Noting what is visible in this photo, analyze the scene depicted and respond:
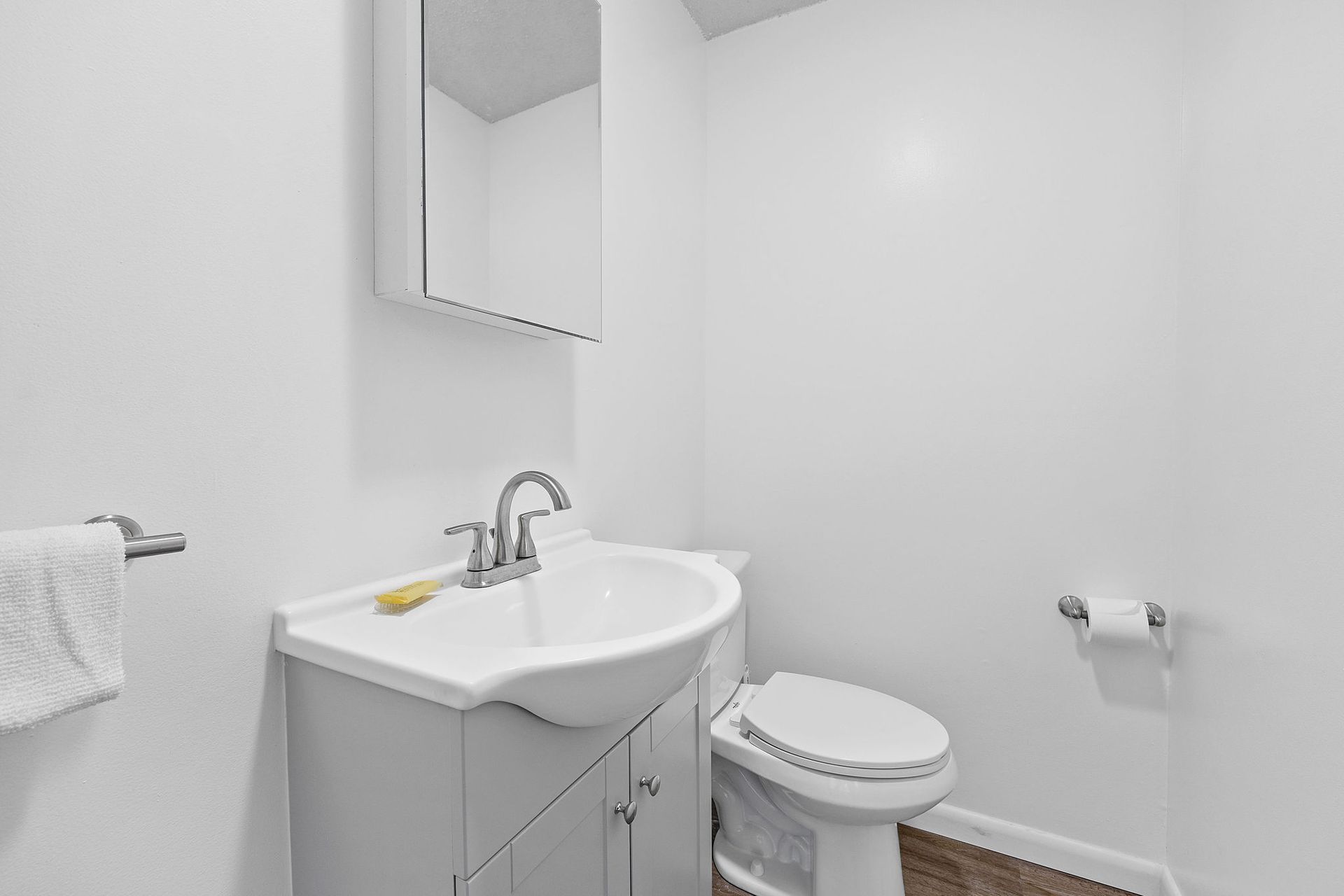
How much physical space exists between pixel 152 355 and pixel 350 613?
0.38 m

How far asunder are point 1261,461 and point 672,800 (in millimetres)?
1168

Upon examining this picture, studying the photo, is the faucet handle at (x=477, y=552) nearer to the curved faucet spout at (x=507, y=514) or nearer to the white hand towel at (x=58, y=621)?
the curved faucet spout at (x=507, y=514)

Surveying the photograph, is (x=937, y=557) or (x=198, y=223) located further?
(x=937, y=557)

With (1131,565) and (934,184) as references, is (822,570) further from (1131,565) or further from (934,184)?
(934,184)

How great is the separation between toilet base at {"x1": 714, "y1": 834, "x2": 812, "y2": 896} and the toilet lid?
0.36 metres

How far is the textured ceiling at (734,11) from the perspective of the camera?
161cm

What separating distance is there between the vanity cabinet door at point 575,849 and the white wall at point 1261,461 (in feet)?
3.18

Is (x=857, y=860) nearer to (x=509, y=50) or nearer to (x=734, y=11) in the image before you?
(x=509, y=50)

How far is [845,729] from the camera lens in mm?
1233

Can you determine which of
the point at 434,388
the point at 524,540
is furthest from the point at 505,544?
the point at 434,388

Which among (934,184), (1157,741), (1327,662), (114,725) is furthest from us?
(934,184)

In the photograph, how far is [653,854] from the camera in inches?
35.5

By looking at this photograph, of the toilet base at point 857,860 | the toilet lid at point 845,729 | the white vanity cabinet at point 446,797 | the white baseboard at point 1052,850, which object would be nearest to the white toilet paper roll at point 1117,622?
the toilet lid at point 845,729

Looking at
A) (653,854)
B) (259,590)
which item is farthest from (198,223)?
(653,854)
